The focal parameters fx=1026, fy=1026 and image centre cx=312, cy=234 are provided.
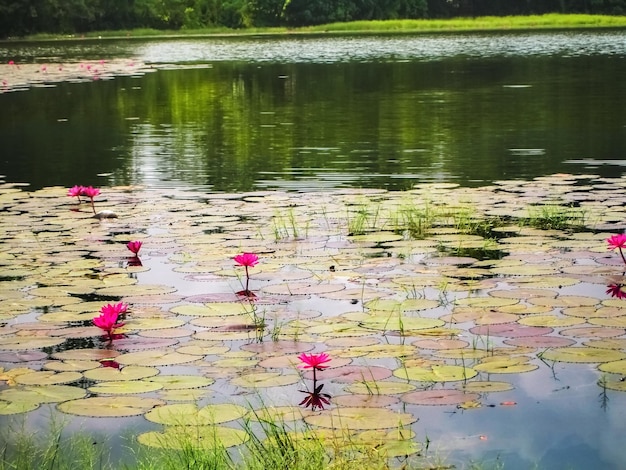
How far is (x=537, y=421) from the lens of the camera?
3166 millimetres

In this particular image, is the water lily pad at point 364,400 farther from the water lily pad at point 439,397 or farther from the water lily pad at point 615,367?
the water lily pad at point 615,367

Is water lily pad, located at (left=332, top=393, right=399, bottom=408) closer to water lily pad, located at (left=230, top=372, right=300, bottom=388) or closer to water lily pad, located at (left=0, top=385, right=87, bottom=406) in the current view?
water lily pad, located at (left=230, top=372, right=300, bottom=388)

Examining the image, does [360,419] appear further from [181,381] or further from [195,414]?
[181,381]

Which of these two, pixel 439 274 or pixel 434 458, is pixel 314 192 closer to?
pixel 439 274

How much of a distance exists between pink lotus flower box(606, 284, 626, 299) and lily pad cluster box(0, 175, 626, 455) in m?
0.04

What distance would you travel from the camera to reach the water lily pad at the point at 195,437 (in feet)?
9.49

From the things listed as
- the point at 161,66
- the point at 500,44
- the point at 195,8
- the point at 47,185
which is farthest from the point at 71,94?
the point at 195,8

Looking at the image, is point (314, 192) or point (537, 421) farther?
point (314, 192)

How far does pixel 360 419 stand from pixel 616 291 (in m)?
1.88

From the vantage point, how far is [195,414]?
315 cm

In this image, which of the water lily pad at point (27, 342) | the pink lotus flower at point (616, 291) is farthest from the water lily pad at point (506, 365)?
the water lily pad at point (27, 342)

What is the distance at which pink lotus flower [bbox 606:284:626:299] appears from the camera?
4.43m

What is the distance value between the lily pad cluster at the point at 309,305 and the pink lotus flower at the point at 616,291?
0.13 ft

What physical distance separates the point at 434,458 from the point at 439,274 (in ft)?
6.82
